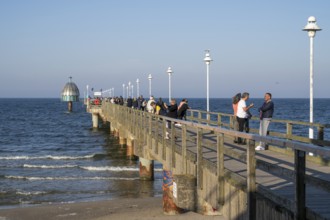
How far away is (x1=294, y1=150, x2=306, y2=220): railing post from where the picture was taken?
444 cm

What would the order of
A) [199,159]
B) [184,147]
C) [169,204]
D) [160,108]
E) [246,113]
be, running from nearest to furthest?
[199,159]
[184,147]
[246,113]
[169,204]
[160,108]

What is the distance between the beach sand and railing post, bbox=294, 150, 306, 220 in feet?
30.3

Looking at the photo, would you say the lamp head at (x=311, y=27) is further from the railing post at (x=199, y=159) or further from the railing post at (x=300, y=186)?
the railing post at (x=300, y=186)

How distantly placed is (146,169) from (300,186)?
17.2 metres

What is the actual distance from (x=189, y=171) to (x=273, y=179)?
3.02 meters

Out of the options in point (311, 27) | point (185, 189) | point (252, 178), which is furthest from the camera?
Answer: point (311, 27)

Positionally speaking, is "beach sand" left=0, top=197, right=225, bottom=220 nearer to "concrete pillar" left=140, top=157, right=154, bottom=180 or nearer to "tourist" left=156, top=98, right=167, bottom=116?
"tourist" left=156, top=98, right=167, bottom=116

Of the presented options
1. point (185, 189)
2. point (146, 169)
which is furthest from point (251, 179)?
point (146, 169)

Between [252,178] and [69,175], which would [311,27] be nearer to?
[252,178]

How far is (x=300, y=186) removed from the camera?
4.46 metres

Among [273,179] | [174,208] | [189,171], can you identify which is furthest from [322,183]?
[174,208]

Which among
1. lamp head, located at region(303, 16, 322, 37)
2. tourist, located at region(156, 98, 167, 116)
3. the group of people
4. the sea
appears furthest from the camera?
the sea

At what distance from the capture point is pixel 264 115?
12719 millimetres

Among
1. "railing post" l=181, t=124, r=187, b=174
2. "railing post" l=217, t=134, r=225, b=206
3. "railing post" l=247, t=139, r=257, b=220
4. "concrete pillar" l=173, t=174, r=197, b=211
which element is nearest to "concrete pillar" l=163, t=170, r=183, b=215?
"railing post" l=181, t=124, r=187, b=174
